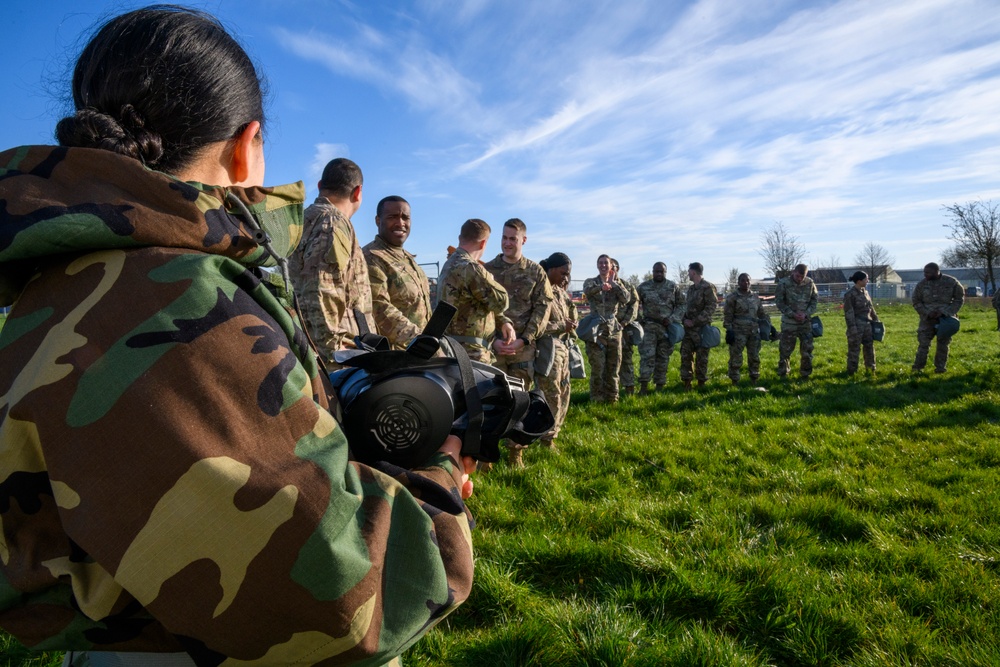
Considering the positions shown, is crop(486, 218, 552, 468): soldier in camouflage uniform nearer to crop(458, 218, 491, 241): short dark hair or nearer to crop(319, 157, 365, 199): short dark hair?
crop(458, 218, 491, 241): short dark hair

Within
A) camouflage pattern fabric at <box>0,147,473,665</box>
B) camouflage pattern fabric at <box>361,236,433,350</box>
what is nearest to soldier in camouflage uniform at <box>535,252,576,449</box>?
camouflage pattern fabric at <box>361,236,433,350</box>

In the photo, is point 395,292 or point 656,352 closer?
point 395,292

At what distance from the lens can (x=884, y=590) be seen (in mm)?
3094

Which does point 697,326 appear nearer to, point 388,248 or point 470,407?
point 388,248

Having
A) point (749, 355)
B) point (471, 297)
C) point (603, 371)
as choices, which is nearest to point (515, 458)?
point (471, 297)

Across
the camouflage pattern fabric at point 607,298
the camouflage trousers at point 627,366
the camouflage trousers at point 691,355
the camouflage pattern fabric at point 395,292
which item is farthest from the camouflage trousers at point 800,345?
the camouflage pattern fabric at point 395,292

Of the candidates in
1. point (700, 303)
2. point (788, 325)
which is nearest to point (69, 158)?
point (700, 303)

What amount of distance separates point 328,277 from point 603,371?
6038mm

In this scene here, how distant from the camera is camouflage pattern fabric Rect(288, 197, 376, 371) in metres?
3.57

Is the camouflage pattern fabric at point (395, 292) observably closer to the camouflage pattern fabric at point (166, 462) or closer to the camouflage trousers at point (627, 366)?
the camouflage pattern fabric at point (166, 462)

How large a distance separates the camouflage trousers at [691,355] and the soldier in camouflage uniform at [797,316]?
74.3 inches

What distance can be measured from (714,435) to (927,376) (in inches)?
263

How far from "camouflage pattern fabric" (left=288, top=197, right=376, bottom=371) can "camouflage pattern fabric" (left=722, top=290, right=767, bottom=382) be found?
354 inches

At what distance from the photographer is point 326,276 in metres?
3.60
